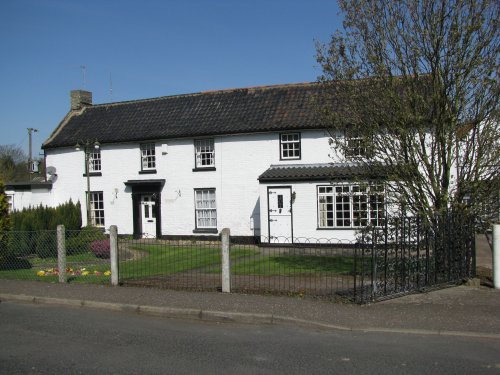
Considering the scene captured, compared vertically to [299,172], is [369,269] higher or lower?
lower

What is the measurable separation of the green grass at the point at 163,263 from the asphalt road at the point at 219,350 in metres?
4.91

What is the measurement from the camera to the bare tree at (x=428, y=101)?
34.6 ft

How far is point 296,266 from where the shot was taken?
1415 centimetres

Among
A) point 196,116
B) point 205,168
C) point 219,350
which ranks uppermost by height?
point 196,116

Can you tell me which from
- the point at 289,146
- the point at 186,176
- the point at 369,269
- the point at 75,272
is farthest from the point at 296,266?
the point at 186,176

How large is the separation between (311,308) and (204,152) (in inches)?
626

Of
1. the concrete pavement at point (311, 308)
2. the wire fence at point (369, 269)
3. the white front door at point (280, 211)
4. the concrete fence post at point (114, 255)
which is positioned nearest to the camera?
the concrete pavement at point (311, 308)

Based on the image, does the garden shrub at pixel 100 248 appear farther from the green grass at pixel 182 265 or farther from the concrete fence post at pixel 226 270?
the concrete fence post at pixel 226 270

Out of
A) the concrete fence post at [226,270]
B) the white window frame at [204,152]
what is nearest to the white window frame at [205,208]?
the white window frame at [204,152]

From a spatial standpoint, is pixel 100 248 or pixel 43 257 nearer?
pixel 43 257

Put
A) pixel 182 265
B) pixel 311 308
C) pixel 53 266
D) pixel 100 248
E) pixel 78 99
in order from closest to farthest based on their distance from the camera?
1. pixel 311 308
2. pixel 182 265
3. pixel 53 266
4. pixel 100 248
5. pixel 78 99

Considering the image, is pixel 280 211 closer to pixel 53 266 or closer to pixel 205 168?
pixel 205 168

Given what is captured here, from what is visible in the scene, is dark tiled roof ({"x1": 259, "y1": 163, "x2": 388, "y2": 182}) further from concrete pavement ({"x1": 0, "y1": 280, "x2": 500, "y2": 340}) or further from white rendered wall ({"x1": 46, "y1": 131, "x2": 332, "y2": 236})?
concrete pavement ({"x1": 0, "y1": 280, "x2": 500, "y2": 340})

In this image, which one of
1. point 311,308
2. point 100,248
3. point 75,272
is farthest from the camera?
point 100,248
